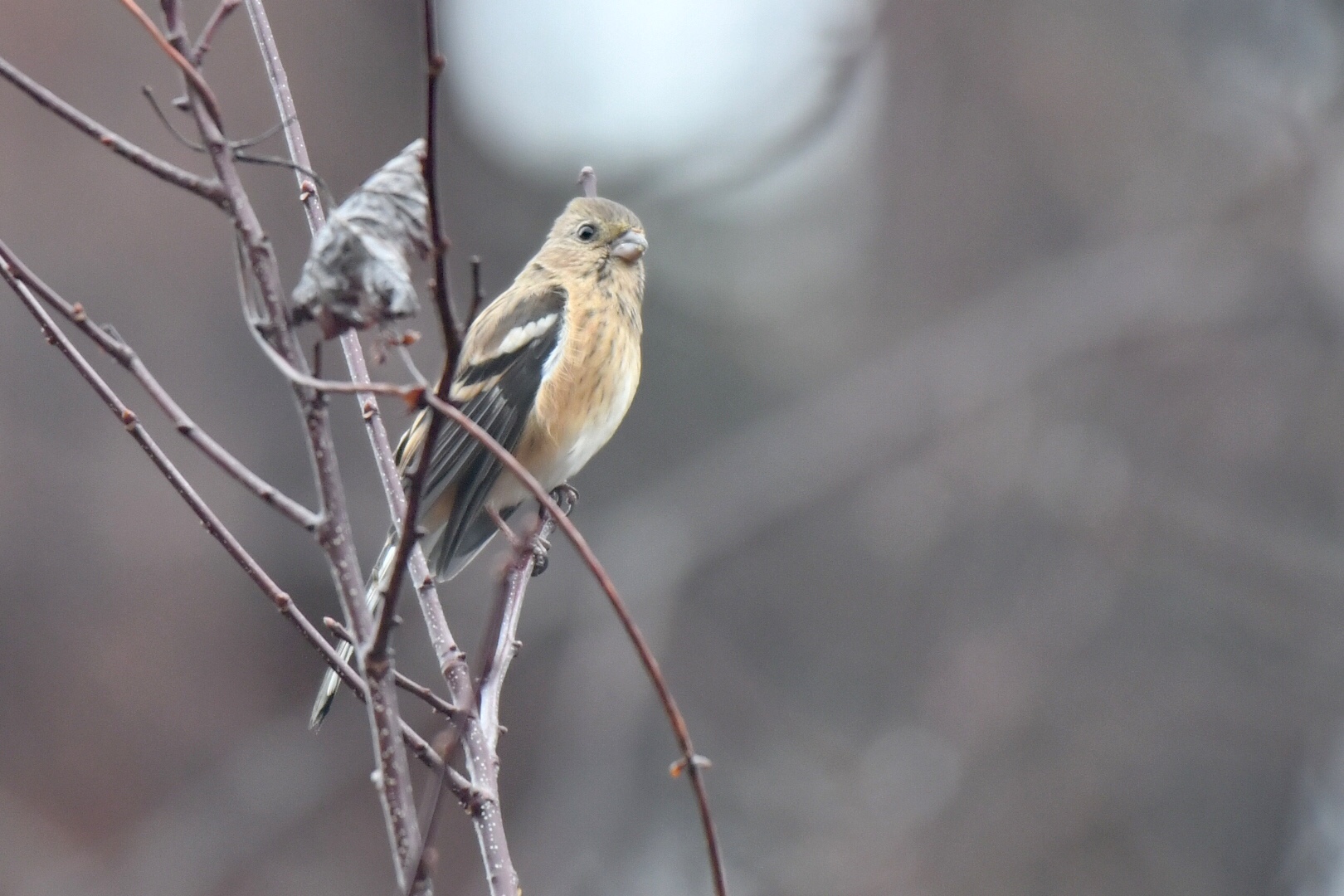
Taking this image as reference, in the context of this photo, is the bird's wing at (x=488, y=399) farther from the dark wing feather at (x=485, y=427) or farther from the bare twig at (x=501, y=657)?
the bare twig at (x=501, y=657)

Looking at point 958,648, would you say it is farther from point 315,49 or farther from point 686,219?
point 315,49

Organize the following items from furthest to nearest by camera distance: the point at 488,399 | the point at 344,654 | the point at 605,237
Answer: the point at 605,237 → the point at 488,399 → the point at 344,654

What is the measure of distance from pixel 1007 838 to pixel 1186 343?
4.27 metres

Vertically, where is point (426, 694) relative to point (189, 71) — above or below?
below

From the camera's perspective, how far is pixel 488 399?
16.2 ft

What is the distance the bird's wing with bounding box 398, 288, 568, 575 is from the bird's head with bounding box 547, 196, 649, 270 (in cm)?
23

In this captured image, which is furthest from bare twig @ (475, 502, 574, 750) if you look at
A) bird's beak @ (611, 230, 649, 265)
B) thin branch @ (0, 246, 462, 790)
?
bird's beak @ (611, 230, 649, 265)

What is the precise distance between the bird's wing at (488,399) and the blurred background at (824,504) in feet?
14.0

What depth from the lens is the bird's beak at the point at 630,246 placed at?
5.29 metres

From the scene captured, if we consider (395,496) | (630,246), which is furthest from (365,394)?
(630,246)

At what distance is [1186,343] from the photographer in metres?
10.7

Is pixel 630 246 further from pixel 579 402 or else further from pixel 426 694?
pixel 426 694

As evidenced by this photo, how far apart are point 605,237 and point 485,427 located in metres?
1.06

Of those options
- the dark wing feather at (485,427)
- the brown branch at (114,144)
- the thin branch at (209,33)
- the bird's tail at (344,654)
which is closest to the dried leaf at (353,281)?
the brown branch at (114,144)
